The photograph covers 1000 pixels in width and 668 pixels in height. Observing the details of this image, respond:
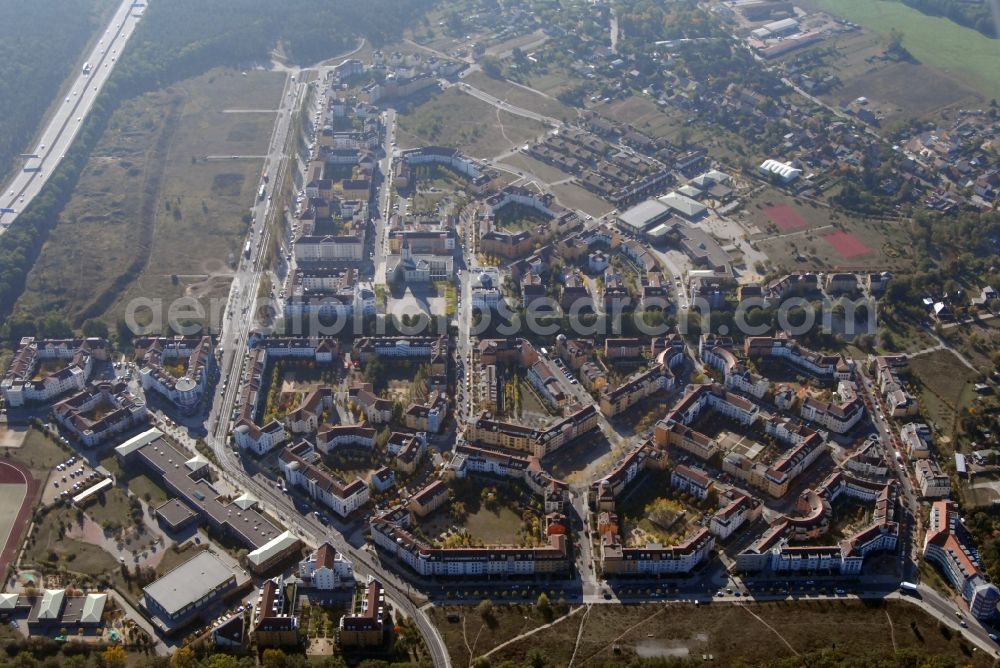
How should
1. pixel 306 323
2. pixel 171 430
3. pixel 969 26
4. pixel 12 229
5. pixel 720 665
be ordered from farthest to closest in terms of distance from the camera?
pixel 969 26 → pixel 12 229 → pixel 306 323 → pixel 171 430 → pixel 720 665

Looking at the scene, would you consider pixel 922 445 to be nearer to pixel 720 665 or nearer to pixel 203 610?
pixel 720 665

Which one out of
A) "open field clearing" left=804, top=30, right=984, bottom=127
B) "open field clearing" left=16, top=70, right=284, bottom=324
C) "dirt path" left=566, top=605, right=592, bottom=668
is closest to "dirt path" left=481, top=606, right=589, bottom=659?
"dirt path" left=566, top=605, right=592, bottom=668

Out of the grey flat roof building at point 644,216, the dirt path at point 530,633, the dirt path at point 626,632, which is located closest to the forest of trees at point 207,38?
the grey flat roof building at point 644,216

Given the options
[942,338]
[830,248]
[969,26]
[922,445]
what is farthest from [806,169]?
[969,26]

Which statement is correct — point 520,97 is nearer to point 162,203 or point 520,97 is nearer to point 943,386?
point 162,203

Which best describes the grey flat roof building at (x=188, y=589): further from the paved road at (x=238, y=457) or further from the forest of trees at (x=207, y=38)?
the forest of trees at (x=207, y=38)

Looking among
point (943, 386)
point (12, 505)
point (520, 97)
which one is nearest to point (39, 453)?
point (12, 505)
